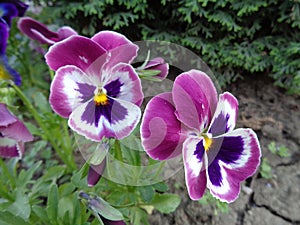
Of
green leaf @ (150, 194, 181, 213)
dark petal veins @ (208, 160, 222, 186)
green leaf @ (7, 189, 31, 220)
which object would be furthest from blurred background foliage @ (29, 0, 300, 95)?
dark petal veins @ (208, 160, 222, 186)

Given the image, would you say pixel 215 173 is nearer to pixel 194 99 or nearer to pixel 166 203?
pixel 194 99

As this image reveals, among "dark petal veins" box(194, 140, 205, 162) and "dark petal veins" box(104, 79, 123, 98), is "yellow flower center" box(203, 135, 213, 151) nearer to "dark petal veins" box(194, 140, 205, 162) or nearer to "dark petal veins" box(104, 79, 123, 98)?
"dark petal veins" box(194, 140, 205, 162)

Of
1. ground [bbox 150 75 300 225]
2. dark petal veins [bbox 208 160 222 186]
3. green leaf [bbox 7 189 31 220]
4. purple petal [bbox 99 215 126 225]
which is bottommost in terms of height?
ground [bbox 150 75 300 225]

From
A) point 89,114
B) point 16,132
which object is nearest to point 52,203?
point 16,132

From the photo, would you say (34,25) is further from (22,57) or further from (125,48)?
(22,57)

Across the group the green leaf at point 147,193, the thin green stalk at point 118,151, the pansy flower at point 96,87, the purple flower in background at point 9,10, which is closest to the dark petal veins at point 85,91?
the pansy flower at point 96,87

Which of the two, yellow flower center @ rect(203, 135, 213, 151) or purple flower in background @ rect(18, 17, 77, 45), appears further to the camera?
purple flower in background @ rect(18, 17, 77, 45)

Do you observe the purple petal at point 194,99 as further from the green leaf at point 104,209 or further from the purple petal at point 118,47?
the green leaf at point 104,209

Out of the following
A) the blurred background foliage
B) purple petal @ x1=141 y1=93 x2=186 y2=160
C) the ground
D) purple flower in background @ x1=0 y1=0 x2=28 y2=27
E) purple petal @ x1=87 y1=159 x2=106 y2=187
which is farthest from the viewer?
the blurred background foliage
